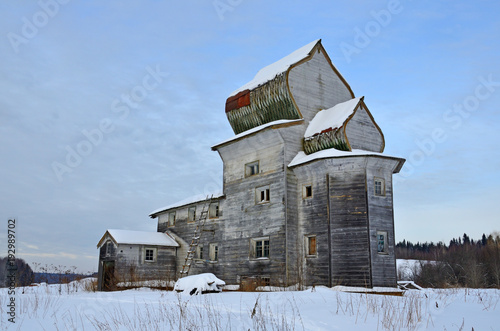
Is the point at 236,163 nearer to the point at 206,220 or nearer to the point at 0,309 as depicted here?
the point at 206,220

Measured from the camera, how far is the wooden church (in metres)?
22.4

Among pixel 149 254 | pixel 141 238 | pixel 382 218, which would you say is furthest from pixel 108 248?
pixel 382 218

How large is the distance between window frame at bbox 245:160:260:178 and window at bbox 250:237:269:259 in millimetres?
4118

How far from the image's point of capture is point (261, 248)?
25.6 metres

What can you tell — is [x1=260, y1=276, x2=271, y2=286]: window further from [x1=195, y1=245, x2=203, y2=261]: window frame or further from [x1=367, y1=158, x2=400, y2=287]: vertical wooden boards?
[x1=195, y1=245, x2=203, y2=261]: window frame

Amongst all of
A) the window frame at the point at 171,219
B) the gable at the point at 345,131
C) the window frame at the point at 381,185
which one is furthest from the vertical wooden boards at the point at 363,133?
the window frame at the point at 171,219

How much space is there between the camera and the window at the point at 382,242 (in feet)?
73.6

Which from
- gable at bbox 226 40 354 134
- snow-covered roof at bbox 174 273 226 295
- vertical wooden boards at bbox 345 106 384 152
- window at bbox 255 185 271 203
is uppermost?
gable at bbox 226 40 354 134

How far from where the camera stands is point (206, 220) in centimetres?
3069

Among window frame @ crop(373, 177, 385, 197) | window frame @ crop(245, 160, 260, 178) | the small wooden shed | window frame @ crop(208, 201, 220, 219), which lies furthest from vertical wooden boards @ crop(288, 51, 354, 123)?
the small wooden shed

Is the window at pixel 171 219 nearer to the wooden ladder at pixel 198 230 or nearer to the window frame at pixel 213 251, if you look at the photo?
the wooden ladder at pixel 198 230

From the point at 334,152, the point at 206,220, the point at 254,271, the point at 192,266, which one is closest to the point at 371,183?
the point at 334,152

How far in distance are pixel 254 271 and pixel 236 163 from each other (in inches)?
282

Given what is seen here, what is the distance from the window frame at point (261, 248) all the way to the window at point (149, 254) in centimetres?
963
